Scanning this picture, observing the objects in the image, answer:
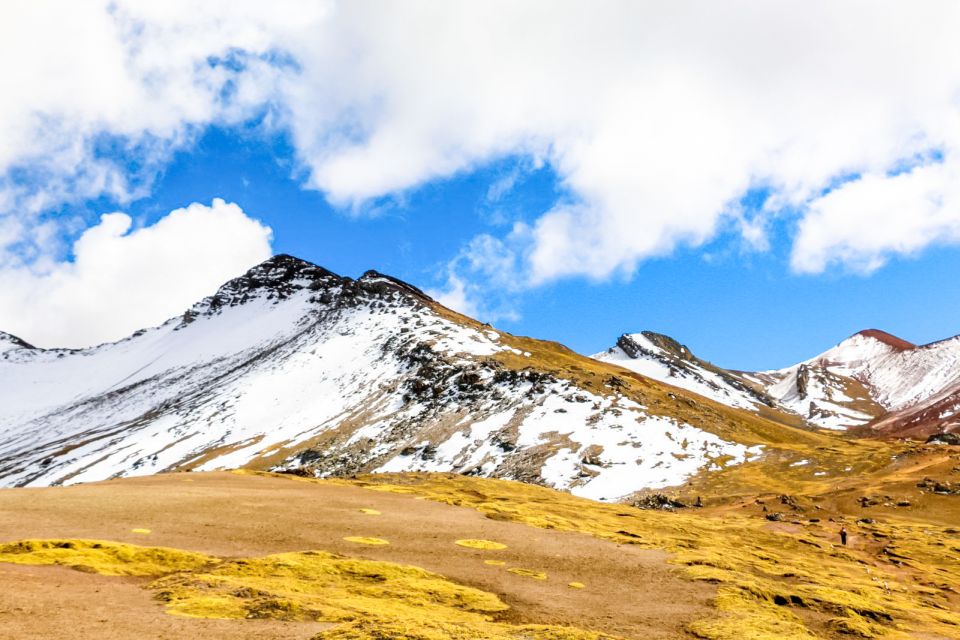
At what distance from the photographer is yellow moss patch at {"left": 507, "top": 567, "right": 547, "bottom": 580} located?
30.4 m

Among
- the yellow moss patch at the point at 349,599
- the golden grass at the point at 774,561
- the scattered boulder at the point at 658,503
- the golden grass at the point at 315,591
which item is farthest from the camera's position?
the scattered boulder at the point at 658,503

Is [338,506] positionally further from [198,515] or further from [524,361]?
[524,361]

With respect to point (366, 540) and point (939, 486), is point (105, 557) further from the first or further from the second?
point (939, 486)

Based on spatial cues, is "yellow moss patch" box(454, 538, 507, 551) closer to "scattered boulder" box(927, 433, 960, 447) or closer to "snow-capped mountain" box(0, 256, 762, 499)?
"snow-capped mountain" box(0, 256, 762, 499)

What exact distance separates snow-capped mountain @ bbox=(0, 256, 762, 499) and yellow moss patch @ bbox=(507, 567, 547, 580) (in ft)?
157

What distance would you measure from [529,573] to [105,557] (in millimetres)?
18232

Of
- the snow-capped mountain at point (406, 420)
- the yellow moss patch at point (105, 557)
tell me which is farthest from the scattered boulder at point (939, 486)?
the yellow moss patch at point (105, 557)

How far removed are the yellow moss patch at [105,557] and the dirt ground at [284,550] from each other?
0.99 m

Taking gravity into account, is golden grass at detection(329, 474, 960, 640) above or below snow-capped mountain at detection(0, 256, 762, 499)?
below

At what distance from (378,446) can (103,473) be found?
6334 centimetres

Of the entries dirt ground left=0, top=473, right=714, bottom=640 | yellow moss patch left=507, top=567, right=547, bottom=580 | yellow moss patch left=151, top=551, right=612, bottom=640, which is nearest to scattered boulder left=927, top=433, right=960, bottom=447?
dirt ground left=0, top=473, right=714, bottom=640

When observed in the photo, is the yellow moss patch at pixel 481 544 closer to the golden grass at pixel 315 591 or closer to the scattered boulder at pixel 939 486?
the golden grass at pixel 315 591

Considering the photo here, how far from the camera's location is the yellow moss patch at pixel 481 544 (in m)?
34.9

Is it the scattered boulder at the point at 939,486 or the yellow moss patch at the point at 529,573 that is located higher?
the scattered boulder at the point at 939,486
